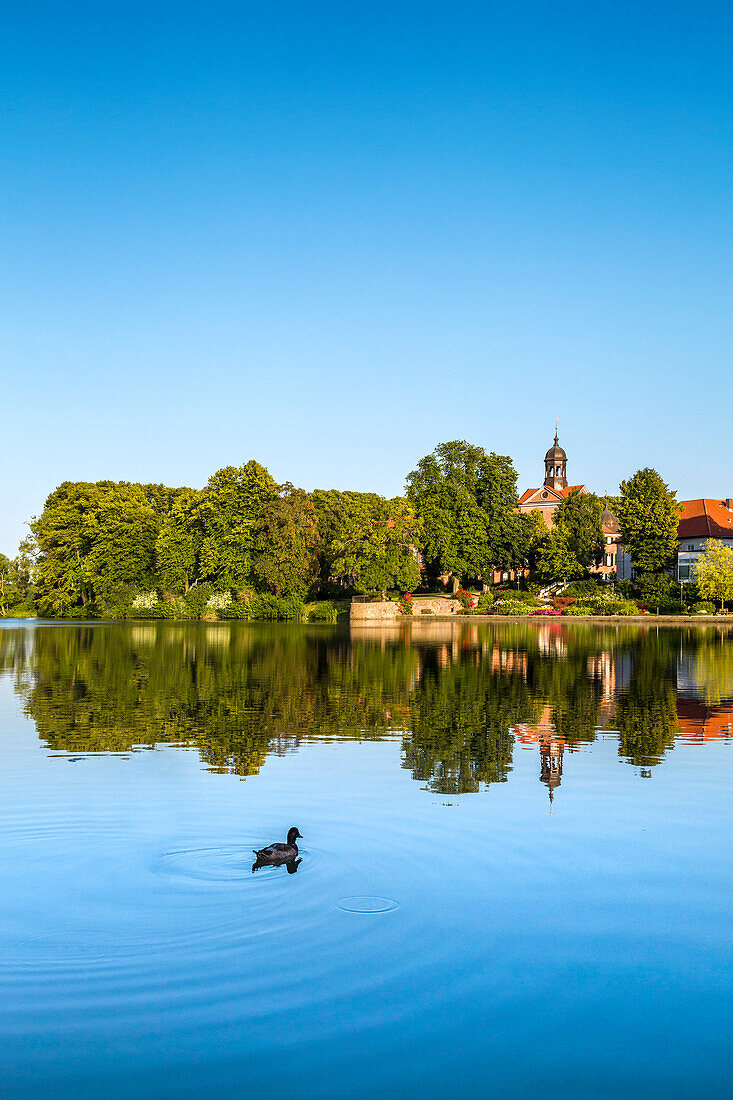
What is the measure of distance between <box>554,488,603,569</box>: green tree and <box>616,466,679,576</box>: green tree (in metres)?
5.30

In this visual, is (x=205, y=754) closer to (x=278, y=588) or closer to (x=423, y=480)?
(x=278, y=588)

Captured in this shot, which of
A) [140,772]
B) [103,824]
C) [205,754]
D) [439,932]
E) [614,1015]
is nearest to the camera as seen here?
[614,1015]

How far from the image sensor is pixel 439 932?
6691 millimetres

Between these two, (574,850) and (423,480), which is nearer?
(574,850)

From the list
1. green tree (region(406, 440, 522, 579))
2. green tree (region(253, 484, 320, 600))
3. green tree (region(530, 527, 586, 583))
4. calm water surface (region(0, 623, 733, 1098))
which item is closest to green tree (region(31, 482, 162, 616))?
green tree (region(253, 484, 320, 600))

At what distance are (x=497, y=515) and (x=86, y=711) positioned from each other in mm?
64500

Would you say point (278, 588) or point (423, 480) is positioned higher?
point (423, 480)

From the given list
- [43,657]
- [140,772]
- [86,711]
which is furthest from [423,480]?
[140,772]

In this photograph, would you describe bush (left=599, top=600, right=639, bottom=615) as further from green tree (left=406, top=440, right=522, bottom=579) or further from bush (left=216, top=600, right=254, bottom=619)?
bush (left=216, top=600, right=254, bottom=619)

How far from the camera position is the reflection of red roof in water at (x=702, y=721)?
15589mm

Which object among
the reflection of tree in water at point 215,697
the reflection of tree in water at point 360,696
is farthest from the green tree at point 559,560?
the reflection of tree in water at point 215,697

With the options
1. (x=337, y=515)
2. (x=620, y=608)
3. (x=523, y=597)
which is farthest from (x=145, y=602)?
(x=620, y=608)

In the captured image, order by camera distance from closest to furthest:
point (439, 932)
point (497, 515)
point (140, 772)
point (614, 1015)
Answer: point (614, 1015), point (439, 932), point (140, 772), point (497, 515)

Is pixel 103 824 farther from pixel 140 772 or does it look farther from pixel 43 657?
pixel 43 657
